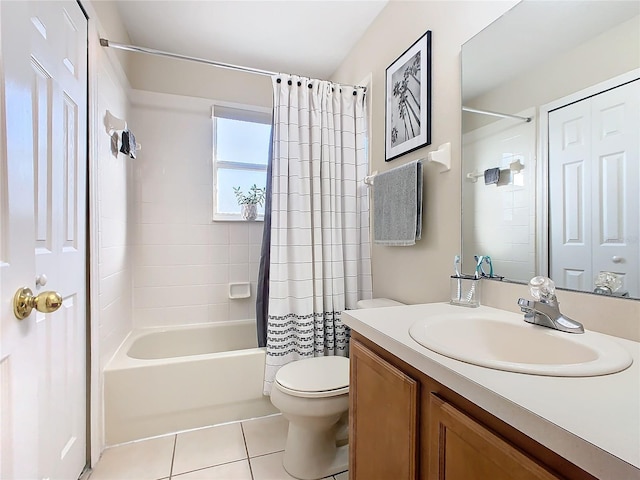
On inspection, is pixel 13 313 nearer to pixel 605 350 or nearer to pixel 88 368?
pixel 88 368

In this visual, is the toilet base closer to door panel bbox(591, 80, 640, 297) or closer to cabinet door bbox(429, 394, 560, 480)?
cabinet door bbox(429, 394, 560, 480)

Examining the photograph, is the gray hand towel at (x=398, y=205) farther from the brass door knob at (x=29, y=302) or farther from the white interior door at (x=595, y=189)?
the brass door knob at (x=29, y=302)

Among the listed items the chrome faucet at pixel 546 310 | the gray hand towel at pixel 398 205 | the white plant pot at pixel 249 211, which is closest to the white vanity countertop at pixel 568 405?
the chrome faucet at pixel 546 310

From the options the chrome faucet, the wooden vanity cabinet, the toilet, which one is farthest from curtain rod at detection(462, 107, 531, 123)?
the toilet

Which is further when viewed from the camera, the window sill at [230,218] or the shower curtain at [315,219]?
the window sill at [230,218]

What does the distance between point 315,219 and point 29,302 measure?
4.52ft

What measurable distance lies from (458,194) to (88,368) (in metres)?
1.91

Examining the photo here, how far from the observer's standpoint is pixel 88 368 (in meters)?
1.50

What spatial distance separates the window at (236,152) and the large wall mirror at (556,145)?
1695 millimetres

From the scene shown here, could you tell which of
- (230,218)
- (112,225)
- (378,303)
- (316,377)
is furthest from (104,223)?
(378,303)

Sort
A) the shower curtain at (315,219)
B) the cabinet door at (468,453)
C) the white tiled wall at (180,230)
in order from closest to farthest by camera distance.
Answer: the cabinet door at (468,453) < the shower curtain at (315,219) < the white tiled wall at (180,230)

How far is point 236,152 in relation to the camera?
2.60 meters

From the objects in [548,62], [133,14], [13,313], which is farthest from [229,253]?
[548,62]

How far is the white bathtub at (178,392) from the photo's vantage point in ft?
5.44
